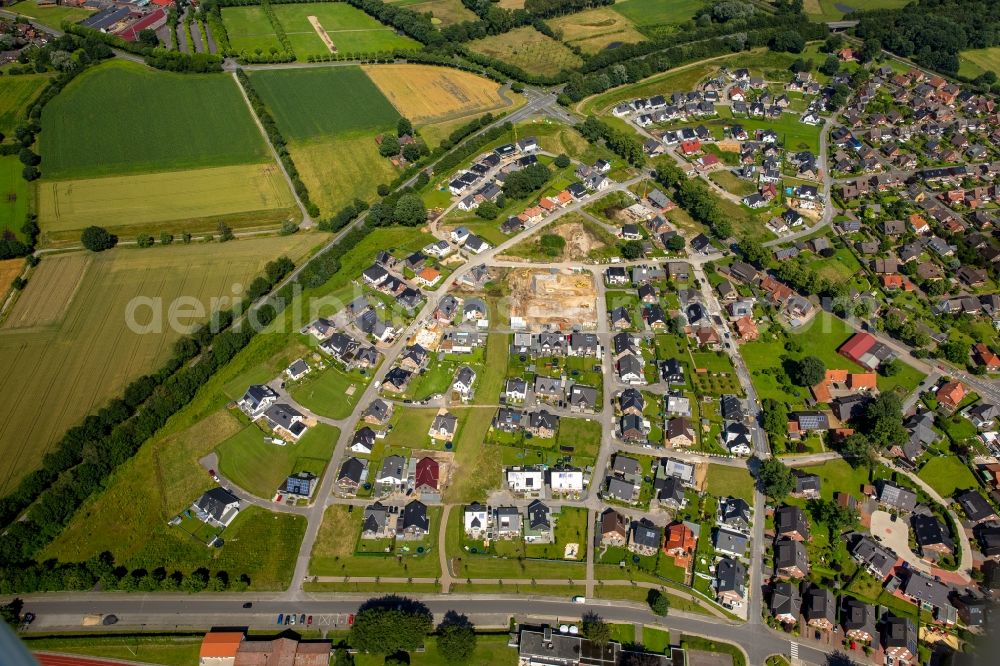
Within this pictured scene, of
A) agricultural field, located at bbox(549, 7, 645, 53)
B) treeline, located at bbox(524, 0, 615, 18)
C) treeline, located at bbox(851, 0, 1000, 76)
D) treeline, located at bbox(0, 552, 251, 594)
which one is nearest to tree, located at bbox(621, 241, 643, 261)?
treeline, located at bbox(0, 552, 251, 594)

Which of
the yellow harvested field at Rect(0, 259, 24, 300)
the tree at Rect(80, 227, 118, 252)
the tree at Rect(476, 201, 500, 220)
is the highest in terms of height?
the tree at Rect(476, 201, 500, 220)

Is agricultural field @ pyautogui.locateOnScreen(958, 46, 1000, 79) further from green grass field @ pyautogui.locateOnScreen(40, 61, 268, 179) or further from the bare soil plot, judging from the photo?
green grass field @ pyautogui.locateOnScreen(40, 61, 268, 179)

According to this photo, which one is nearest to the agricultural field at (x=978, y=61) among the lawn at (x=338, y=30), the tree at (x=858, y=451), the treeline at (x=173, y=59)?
the tree at (x=858, y=451)

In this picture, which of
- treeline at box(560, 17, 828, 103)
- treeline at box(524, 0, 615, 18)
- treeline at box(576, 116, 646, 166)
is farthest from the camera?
treeline at box(524, 0, 615, 18)

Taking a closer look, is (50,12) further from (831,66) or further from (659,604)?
(659,604)

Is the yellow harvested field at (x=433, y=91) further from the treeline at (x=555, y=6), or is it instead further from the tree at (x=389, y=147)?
the treeline at (x=555, y=6)

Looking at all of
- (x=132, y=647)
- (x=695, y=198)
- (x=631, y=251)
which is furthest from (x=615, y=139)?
(x=132, y=647)

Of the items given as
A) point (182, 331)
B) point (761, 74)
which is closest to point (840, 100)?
point (761, 74)
